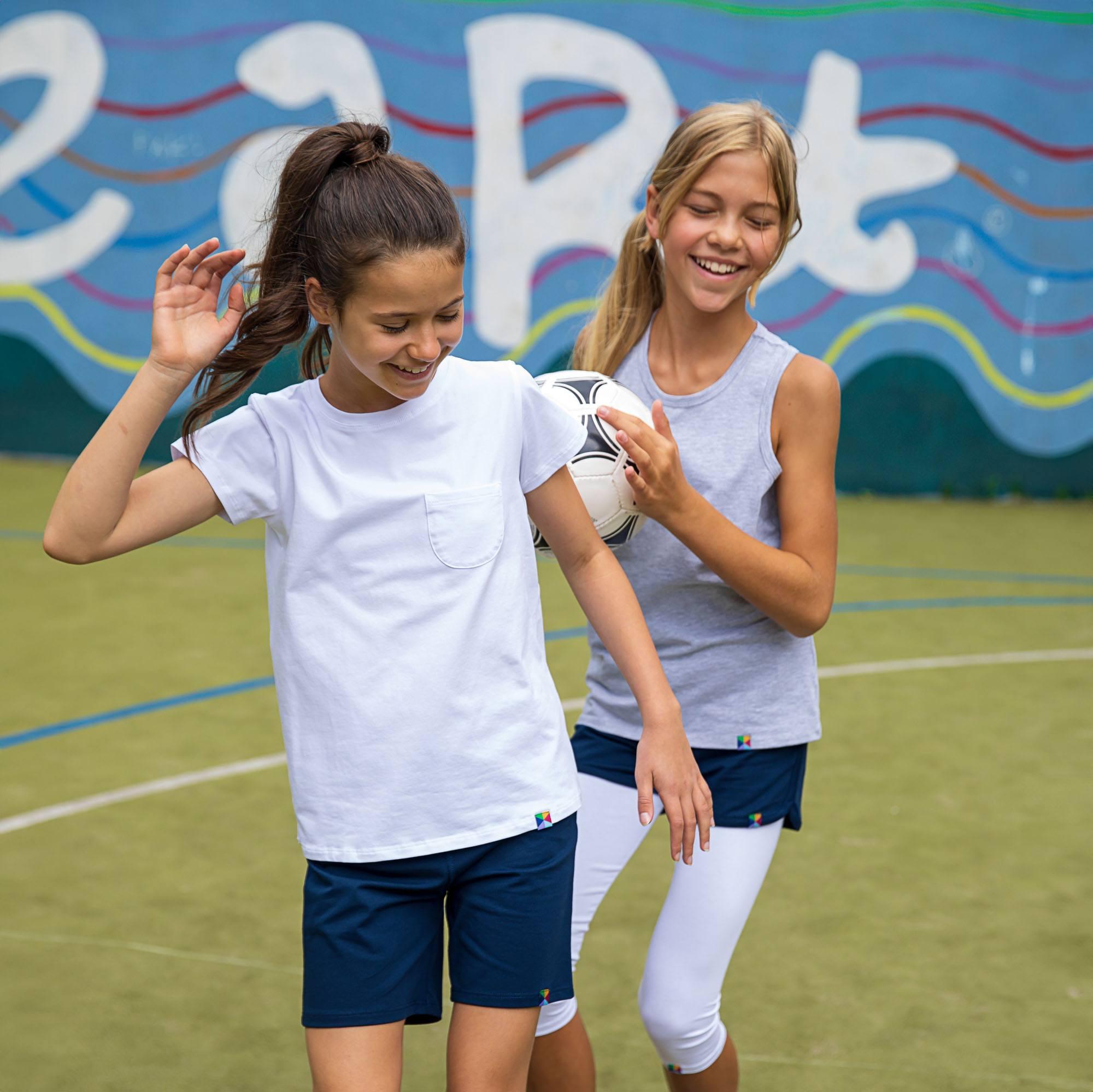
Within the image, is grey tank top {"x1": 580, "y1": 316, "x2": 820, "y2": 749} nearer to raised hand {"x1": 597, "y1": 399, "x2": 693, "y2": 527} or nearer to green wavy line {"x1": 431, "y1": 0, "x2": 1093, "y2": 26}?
raised hand {"x1": 597, "y1": 399, "x2": 693, "y2": 527}

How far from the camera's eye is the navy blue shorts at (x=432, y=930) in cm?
186

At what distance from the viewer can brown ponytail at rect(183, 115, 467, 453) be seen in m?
1.78

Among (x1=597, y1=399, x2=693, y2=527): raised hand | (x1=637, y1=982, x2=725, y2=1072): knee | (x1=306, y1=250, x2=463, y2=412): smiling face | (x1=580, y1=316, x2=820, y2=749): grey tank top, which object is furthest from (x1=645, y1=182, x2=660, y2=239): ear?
(x1=637, y1=982, x2=725, y2=1072): knee

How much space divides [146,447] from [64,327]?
8584 millimetres

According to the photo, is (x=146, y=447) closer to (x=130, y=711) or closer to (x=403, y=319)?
(x=403, y=319)

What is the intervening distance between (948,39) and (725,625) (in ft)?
25.7

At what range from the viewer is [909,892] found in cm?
368

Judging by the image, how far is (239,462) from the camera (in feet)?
6.03

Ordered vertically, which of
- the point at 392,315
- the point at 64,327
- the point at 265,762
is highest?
the point at 392,315

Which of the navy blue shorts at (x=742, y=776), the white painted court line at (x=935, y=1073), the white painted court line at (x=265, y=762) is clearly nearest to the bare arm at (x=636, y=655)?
the navy blue shorts at (x=742, y=776)

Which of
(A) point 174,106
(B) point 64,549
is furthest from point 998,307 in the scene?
(B) point 64,549

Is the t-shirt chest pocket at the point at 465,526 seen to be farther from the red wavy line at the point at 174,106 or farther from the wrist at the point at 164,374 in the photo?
the red wavy line at the point at 174,106

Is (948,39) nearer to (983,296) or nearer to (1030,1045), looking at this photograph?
(983,296)

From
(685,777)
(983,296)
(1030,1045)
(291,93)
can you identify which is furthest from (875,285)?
(685,777)
